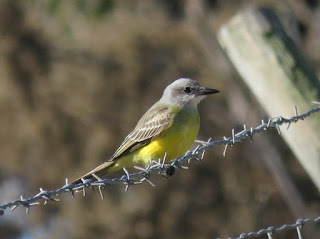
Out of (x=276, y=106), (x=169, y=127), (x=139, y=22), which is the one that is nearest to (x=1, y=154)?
(x=139, y=22)

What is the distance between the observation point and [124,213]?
11.3 metres

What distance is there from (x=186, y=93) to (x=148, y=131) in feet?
1.87

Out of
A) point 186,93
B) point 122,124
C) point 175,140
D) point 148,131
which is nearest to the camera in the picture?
point 175,140

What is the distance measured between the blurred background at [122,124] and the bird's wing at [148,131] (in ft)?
17.8

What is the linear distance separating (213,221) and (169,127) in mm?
6475

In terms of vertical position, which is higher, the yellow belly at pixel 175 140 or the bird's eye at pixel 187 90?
the bird's eye at pixel 187 90

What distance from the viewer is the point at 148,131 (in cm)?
556

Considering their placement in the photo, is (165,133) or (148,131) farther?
(148,131)

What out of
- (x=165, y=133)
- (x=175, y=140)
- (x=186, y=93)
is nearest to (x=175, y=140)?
(x=175, y=140)

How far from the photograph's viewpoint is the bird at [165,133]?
208 inches

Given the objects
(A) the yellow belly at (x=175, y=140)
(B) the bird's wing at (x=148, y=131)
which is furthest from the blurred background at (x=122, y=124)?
(A) the yellow belly at (x=175, y=140)

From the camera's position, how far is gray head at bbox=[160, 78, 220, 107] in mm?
5742

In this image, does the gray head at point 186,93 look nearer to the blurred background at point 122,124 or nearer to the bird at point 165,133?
the bird at point 165,133

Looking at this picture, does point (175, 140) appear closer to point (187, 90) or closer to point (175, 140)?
point (175, 140)
